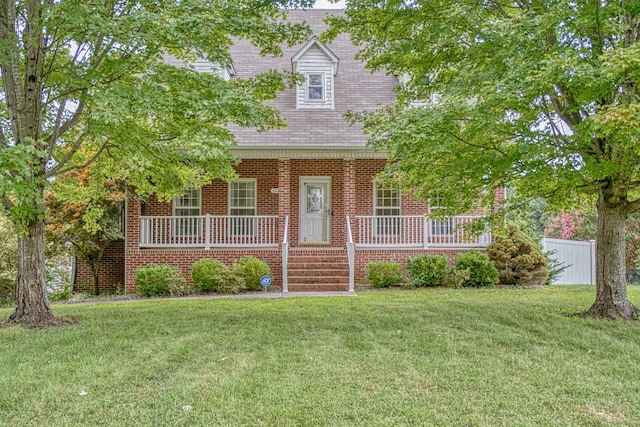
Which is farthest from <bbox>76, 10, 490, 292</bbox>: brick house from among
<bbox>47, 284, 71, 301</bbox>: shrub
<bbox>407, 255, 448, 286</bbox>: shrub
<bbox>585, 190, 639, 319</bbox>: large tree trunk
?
<bbox>585, 190, 639, 319</bbox>: large tree trunk

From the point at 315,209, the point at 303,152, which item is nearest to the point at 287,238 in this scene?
the point at 315,209

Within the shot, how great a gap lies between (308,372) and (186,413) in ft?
4.49

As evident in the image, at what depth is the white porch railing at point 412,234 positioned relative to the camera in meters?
12.8

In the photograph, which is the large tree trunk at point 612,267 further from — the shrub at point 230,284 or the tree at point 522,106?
the shrub at point 230,284

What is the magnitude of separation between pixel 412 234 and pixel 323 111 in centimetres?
481

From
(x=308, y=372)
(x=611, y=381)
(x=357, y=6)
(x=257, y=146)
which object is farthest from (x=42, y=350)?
(x=257, y=146)

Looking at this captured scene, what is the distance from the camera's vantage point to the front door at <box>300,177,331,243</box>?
13.9m

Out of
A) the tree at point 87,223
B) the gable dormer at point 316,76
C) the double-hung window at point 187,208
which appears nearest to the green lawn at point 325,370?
the tree at point 87,223

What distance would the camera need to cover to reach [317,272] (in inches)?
456

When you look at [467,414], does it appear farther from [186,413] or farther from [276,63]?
[276,63]

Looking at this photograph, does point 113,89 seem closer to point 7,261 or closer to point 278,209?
point 278,209

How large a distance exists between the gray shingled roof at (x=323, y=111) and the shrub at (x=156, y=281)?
13.5 ft

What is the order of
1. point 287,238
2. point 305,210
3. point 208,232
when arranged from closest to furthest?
1. point 208,232
2. point 287,238
3. point 305,210

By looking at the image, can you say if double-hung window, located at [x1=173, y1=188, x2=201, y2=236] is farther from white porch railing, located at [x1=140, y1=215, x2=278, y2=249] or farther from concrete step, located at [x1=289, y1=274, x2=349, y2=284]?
concrete step, located at [x1=289, y1=274, x2=349, y2=284]
